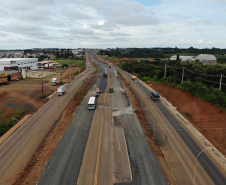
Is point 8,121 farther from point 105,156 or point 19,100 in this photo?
point 105,156

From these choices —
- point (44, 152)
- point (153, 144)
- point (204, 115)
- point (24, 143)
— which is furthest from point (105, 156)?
point (204, 115)

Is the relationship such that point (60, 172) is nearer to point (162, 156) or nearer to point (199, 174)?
point (162, 156)

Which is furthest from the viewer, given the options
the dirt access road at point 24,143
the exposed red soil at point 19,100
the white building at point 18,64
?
the white building at point 18,64

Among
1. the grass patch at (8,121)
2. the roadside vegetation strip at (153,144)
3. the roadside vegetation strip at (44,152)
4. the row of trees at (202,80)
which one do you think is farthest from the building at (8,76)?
the row of trees at (202,80)

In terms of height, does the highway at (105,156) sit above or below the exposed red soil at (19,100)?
below

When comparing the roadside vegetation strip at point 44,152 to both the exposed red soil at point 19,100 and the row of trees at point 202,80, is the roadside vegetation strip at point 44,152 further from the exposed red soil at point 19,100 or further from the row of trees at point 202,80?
the row of trees at point 202,80
